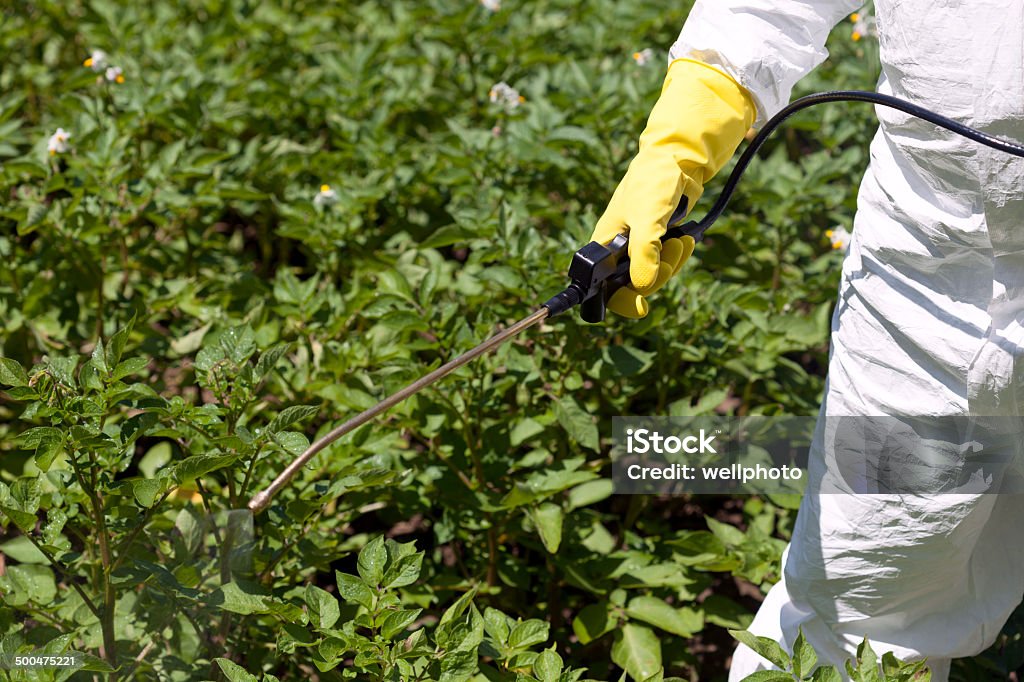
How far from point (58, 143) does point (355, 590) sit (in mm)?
1381

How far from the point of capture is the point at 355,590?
4.69 feet

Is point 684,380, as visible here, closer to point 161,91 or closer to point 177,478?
point 177,478

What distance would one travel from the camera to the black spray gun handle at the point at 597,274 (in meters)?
1.41

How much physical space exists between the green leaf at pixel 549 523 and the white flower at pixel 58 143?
4.46 ft

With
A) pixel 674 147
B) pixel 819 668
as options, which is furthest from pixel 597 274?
pixel 819 668

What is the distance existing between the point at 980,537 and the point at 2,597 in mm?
1500

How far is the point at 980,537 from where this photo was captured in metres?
1.61

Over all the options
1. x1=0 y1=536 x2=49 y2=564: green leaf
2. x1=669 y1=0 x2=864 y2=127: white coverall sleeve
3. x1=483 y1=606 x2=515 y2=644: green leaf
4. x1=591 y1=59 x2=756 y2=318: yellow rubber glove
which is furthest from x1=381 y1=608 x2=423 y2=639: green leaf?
x1=669 y1=0 x2=864 y2=127: white coverall sleeve

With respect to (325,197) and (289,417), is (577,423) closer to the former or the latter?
(289,417)

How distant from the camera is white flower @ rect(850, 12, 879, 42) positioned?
2.72m

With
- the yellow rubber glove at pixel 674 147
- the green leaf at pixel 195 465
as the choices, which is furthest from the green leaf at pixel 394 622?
the yellow rubber glove at pixel 674 147


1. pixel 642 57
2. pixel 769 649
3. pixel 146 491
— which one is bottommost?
pixel 769 649

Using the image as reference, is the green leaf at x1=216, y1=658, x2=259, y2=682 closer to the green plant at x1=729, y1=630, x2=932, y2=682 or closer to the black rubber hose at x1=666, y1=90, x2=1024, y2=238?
the green plant at x1=729, y1=630, x2=932, y2=682

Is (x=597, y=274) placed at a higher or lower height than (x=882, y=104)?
lower
